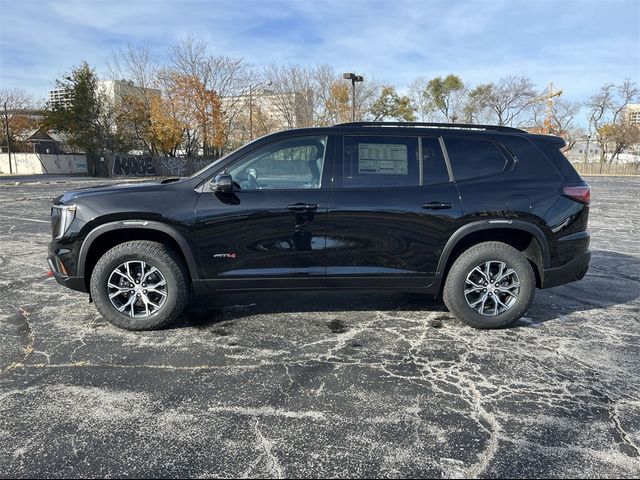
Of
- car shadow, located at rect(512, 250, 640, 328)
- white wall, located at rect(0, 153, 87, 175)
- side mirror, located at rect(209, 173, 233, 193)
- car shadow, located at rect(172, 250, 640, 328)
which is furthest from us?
white wall, located at rect(0, 153, 87, 175)

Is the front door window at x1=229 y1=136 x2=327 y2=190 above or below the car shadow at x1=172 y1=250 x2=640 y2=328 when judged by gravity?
above

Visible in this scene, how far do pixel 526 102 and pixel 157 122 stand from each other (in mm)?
45902

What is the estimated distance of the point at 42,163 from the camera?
4459cm

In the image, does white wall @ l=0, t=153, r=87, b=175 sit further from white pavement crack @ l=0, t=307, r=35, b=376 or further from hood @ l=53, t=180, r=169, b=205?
hood @ l=53, t=180, r=169, b=205

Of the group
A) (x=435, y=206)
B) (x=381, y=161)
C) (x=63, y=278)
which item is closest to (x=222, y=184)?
(x=381, y=161)

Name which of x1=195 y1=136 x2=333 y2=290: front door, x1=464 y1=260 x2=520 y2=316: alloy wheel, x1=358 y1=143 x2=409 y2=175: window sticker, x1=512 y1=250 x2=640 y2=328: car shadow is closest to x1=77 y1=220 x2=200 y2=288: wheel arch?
x1=195 y1=136 x2=333 y2=290: front door

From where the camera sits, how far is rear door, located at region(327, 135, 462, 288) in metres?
4.06

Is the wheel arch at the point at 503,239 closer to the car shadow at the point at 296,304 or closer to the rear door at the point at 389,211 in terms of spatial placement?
the rear door at the point at 389,211

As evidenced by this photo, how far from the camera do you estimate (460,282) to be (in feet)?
13.8

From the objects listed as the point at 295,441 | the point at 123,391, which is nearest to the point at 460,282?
the point at 295,441

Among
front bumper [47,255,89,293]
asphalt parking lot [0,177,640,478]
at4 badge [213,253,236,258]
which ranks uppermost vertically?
at4 badge [213,253,236,258]

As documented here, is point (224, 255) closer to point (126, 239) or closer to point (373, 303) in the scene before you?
point (126, 239)

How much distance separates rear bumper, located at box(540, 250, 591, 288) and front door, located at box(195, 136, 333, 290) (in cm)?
212

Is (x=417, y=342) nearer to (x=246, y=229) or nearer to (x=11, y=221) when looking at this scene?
(x=246, y=229)
